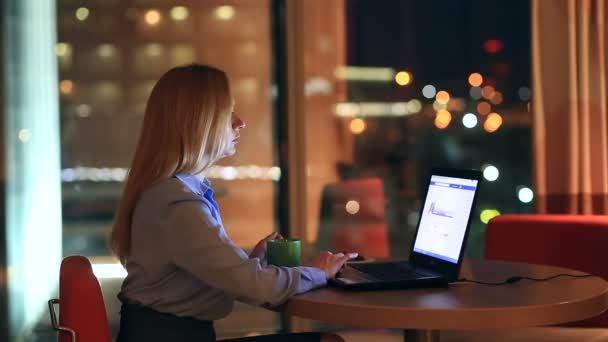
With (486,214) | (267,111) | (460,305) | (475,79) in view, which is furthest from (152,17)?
(460,305)

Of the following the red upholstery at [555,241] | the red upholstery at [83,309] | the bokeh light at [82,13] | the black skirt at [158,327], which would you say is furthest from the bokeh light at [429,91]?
the red upholstery at [83,309]

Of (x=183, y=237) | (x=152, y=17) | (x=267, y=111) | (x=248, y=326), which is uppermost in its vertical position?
(x=152, y=17)

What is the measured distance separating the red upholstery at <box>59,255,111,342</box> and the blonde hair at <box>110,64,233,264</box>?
0.24m

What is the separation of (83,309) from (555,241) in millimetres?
1821

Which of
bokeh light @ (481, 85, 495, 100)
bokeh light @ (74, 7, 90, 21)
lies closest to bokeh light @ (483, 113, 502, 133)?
bokeh light @ (481, 85, 495, 100)

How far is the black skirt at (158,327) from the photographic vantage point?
195 centimetres

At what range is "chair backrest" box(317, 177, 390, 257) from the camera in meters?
4.65

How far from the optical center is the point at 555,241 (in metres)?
3.04

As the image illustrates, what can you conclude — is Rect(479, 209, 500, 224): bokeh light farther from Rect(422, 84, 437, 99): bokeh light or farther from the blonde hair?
the blonde hair

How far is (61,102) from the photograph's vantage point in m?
4.36

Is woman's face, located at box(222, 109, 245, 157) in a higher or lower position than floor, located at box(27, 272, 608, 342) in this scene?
higher

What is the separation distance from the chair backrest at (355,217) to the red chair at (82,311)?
2.79 metres

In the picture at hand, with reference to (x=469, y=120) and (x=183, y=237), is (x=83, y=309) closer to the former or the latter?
(x=183, y=237)

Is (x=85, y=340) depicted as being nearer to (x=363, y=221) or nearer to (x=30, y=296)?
(x=30, y=296)
